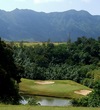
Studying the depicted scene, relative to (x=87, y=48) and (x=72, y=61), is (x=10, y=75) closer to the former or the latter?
(x=72, y=61)

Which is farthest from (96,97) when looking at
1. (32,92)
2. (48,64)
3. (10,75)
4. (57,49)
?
(57,49)

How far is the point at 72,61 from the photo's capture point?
385ft

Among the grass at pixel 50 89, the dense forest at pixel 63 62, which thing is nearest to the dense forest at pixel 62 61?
the dense forest at pixel 63 62

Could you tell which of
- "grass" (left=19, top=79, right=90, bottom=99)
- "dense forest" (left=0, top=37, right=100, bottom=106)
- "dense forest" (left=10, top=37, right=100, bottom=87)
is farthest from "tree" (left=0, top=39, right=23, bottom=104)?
"dense forest" (left=10, top=37, right=100, bottom=87)

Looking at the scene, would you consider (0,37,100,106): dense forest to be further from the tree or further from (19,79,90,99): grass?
the tree

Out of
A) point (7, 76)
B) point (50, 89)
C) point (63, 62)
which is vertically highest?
point (7, 76)

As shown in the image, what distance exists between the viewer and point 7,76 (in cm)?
3266

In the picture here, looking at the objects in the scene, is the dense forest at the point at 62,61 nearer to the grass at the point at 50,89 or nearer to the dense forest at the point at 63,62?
the dense forest at the point at 63,62

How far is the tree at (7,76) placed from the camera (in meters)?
32.0

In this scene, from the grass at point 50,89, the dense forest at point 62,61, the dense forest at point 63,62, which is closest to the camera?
the grass at point 50,89

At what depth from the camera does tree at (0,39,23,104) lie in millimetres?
32022

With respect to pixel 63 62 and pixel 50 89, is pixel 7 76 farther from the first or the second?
pixel 63 62

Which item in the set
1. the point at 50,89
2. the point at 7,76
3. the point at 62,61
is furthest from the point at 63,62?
the point at 7,76

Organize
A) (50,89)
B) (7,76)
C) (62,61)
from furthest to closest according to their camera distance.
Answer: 1. (62,61)
2. (50,89)
3. (7,76)
